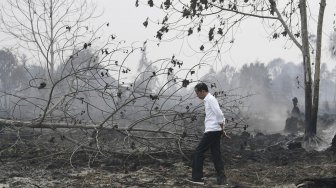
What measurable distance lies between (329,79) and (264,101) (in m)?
55.4

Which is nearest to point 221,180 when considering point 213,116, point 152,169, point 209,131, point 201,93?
point 209,131

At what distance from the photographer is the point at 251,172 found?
7184 mm

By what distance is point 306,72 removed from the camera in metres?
11.2

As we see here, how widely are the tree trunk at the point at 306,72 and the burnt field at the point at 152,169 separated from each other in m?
1.63

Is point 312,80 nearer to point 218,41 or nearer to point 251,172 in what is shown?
point 218,41

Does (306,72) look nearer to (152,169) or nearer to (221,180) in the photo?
(152,169)

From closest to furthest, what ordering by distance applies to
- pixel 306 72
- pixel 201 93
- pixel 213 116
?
pixel 213 116, pixel 201 93, pixel 306 72

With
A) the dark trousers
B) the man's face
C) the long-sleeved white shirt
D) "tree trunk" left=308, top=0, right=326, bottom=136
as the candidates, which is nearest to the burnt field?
the dark trousers

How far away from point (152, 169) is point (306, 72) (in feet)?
19.5

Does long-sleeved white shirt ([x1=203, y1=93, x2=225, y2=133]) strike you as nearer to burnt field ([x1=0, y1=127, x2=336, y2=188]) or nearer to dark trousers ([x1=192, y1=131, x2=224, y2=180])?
dark trousers ([x1=192, y1=131, x2=224, y2=180])

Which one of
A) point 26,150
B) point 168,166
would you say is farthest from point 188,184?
point 26,150

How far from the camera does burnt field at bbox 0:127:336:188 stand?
6133 millimetres

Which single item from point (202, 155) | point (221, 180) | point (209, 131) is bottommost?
point (221, 180)

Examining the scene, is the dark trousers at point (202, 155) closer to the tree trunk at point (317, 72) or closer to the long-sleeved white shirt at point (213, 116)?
the long-sleeved white shirt at point (213, 116)
